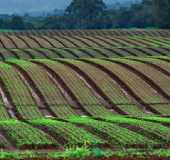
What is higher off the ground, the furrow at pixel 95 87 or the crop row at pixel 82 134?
the crop row at pixel 82 134

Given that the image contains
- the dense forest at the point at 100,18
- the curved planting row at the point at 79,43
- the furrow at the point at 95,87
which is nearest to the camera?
the furrow at the point at 95,87

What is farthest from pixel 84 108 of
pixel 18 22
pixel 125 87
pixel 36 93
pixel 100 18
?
pixel 100 18

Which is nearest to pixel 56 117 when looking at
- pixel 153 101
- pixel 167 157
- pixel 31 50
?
pixel 153 101

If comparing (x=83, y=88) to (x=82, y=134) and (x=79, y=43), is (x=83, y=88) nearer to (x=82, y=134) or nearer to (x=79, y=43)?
(x=82, y=134)

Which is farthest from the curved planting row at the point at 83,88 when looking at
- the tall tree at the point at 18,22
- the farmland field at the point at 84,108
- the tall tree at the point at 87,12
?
the tall tree at the point at 87,12

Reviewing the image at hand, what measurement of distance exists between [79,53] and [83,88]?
27450mm

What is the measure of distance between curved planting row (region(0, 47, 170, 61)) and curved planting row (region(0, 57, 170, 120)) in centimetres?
1552

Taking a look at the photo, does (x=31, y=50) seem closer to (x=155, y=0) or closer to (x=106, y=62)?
(x=106, y=62)

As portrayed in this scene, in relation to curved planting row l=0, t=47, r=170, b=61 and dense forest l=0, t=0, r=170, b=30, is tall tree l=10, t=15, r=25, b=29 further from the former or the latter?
curved planting row l=0, t=47, r=170, b=61

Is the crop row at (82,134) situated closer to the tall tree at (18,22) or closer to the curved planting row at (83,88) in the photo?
the curved planting row at (83,88)

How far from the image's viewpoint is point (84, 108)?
119 ft

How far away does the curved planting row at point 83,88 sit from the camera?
35.7 m

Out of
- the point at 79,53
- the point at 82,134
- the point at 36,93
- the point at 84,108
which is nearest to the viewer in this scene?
the point at 82,134

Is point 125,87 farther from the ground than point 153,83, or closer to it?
farther from the ground
